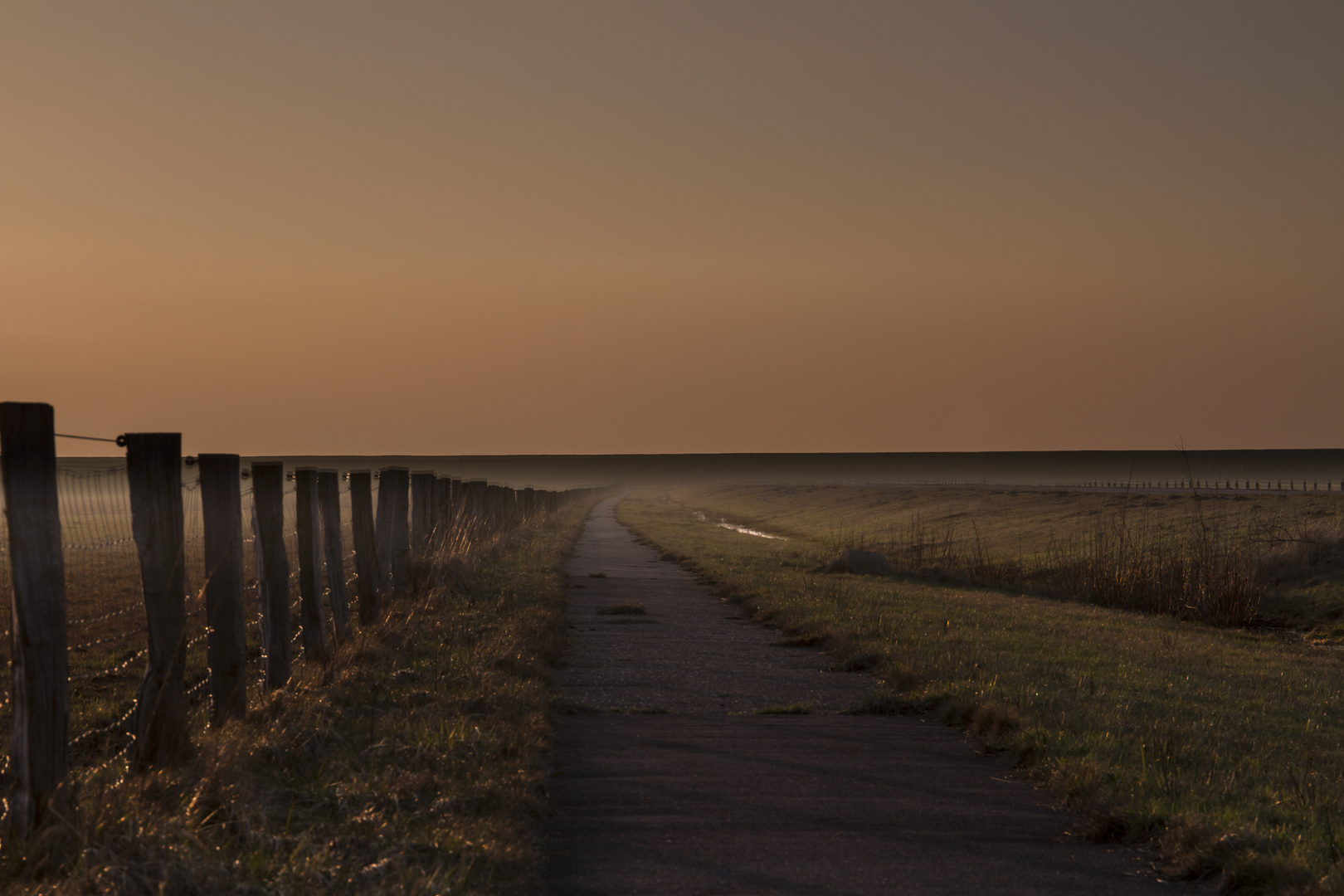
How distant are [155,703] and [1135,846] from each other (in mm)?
5357

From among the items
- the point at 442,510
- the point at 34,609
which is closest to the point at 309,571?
the point at 34,609

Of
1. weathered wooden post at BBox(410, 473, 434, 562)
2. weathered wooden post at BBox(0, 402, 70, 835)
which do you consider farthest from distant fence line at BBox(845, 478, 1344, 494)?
weathered wooden post at BBox(0, 402, 70, 835)

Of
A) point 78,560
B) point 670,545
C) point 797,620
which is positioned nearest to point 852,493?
point 670,545

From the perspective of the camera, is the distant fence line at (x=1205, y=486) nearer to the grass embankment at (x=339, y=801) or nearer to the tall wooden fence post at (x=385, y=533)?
the tall wooden fence post at (x=385, y=533)

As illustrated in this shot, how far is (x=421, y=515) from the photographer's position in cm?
1561

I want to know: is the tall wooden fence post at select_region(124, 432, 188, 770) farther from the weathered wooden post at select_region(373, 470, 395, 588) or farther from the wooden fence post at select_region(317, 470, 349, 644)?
the weathered wooden post at select_region(373, 470, 395, 588)

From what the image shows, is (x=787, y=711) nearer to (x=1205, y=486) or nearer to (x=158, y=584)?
(x=158, y=584)

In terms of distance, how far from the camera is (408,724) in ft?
23.0

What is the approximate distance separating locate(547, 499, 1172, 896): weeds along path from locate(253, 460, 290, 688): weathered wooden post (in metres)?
2.27

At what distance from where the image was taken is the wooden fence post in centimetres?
1017

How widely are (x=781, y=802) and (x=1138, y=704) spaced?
14.0 ft

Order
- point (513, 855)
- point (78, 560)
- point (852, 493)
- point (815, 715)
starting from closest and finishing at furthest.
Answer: point (513, 855), point (815, 715), point (78, 560), point (852, 493)

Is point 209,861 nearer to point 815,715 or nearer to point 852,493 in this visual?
point 815,715

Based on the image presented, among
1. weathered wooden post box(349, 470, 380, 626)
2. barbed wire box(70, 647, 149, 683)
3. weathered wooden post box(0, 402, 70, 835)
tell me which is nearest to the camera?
weathered wooden post box(0, 402, 70, 835)
